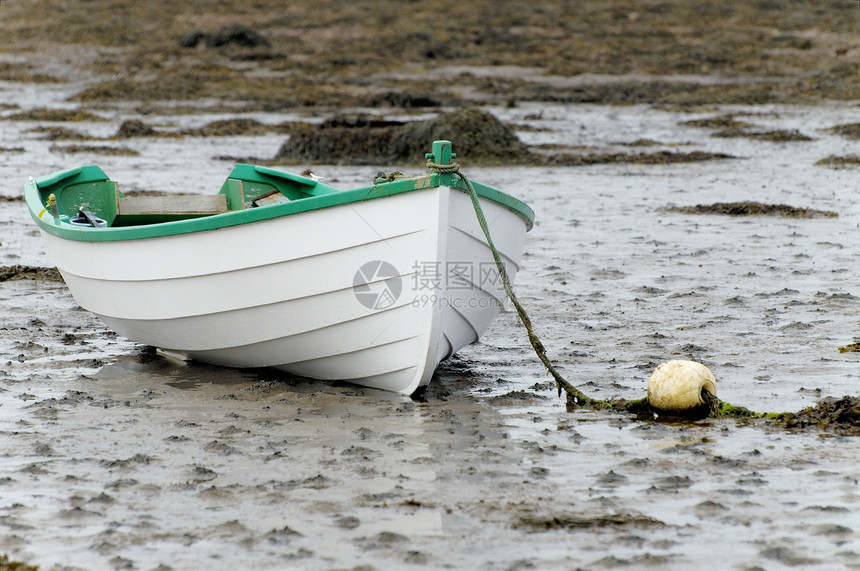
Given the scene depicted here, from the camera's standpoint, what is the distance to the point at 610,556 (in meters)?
4.41

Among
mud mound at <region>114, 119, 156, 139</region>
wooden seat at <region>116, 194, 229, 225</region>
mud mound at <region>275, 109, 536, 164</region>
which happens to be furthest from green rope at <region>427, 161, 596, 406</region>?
mud mound at <region>114, 119, 156, 139</region>

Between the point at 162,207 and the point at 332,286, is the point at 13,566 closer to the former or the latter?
the point at 332,286

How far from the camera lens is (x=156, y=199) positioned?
9133 millimetres

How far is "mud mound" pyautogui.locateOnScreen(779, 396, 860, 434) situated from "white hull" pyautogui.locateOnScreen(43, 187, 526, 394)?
201 centimetres

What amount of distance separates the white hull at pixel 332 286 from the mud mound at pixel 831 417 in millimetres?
2005

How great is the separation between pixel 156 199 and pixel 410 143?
991cm

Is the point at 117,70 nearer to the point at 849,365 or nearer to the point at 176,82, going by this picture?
the point at 176,82

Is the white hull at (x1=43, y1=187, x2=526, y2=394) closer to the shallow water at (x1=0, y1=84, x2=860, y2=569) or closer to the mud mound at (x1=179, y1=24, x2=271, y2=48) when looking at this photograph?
the shallow water at (x1=0, y1=84, x2=860, y2=569)

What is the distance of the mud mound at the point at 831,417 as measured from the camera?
5953mm

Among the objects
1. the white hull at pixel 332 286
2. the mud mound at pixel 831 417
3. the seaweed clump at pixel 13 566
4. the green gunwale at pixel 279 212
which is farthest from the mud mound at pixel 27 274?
the mud mound at pixel 831 417

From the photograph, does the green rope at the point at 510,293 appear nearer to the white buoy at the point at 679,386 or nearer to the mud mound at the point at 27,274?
the white buoy at the point at 679,386

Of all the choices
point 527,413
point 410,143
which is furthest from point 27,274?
point 410,143

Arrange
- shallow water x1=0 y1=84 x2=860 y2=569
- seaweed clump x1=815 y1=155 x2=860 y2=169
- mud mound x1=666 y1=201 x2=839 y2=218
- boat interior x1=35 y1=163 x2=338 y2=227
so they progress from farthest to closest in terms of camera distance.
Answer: seaweed clump x1=815 y1=155 x2=860 y2=169
mud mound x1=666 y1=201 x2=839 y2=218
boat interior x1=35 y1=163 x2=338 y2=227
shallow water x1=0 y1=84 x2=860 y2=569

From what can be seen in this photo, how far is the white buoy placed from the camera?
6164mm
